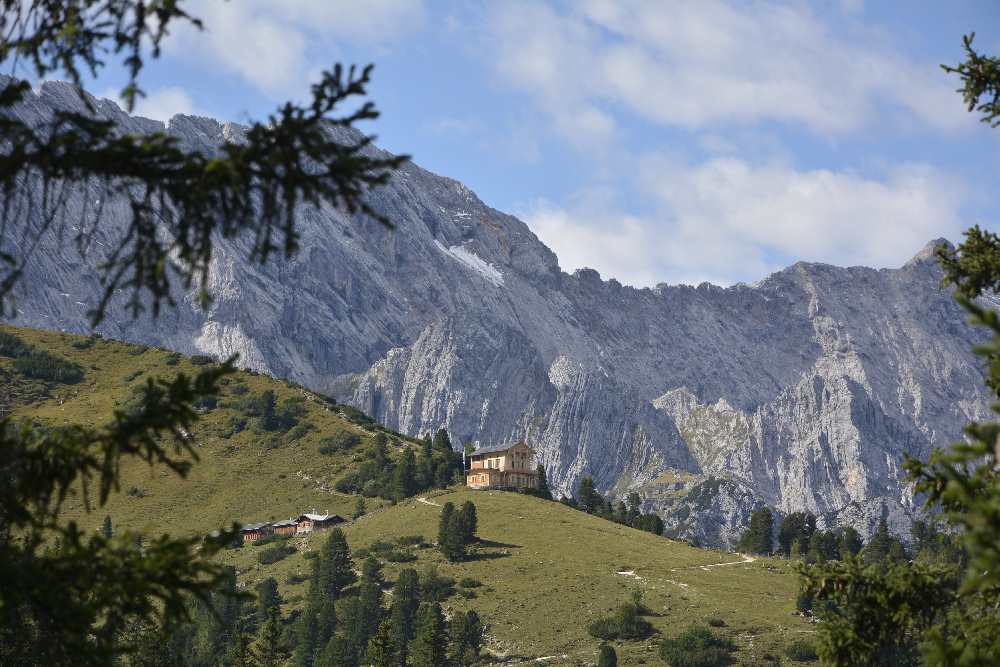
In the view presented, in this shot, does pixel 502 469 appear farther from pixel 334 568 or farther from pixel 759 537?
pixel 334 568

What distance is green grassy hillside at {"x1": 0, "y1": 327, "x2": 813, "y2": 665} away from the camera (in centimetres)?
11262

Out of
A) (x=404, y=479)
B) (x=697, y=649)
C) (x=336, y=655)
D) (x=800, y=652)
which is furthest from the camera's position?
(x=404, y=479)

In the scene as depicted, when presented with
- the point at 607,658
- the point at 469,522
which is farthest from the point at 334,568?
the point at 607,658

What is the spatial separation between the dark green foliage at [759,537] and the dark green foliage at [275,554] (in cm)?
6877

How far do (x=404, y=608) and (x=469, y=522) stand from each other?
877 inches

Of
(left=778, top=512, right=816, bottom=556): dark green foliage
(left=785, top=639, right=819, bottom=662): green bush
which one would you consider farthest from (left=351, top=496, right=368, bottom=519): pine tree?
(left=785, top=639, right=819, bottom=662): green bush

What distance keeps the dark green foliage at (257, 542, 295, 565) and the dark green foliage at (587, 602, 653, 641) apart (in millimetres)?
44961

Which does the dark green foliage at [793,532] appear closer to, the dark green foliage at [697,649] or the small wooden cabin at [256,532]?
the dark green foliage at [697,649]

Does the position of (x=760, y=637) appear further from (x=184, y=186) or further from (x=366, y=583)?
(x=184, y=186)

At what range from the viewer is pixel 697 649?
103 meters

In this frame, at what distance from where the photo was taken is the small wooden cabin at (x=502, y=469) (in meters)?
172

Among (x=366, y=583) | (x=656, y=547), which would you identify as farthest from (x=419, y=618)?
(x=656, y=547)

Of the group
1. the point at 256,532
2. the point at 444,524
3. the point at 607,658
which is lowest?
the point at 607,658

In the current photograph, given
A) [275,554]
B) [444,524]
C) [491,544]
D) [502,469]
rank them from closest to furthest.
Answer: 1. [444,524]
2. [491,544]
3. [275,554]
4. [502,469]
